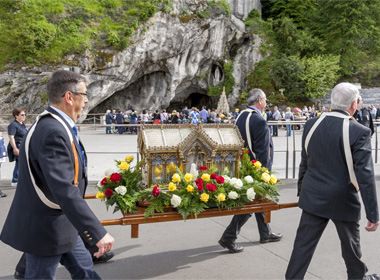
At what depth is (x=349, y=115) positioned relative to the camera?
3033mm

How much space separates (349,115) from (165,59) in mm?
29352

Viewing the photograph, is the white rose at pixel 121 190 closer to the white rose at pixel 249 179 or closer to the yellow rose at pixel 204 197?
the yellow rose at pixel 204 197

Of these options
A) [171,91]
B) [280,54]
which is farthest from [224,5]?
[171,91]

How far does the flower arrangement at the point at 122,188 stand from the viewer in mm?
3246

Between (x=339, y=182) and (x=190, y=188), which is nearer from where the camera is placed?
(x=339, y=182)

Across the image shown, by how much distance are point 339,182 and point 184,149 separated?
4.94ft

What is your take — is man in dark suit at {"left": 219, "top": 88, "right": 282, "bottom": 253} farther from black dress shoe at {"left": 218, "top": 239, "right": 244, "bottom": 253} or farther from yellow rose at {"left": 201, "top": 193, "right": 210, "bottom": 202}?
yellow rose at {"left": 201, "top": 193, "right": 210, "bottom": 202}

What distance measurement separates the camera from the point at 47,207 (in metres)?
2.25

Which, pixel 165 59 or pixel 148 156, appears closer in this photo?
pixel 148 156

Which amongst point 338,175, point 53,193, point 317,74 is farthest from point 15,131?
point 317,74

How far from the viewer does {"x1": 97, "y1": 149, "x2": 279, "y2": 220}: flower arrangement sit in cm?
321

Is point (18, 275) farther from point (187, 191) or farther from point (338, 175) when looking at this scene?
point (338, 175)

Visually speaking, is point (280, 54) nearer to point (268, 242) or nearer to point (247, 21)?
point (247, 21)

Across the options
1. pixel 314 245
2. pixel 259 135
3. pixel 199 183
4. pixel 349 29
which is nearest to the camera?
pixel 314 245
